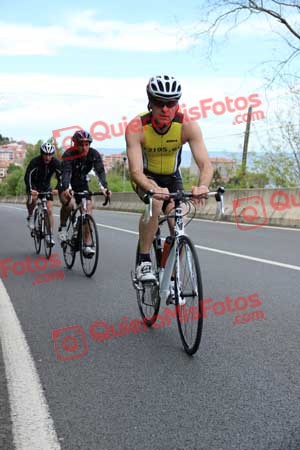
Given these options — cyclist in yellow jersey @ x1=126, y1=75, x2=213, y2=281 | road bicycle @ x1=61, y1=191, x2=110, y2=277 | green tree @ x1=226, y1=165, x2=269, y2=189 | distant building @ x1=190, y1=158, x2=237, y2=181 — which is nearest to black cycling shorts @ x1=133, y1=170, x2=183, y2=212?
cyclist in yellow jersey @ x1=126, y1=75, x2=213, y2=281

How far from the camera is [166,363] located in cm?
460

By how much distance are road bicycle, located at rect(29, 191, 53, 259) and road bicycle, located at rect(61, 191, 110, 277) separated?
1.14 m

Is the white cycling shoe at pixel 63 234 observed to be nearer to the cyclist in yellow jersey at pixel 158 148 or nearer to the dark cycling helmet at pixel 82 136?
the dark cycling helmet at pixel 82 136

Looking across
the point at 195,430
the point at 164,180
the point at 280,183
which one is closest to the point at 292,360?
the point at 195,430

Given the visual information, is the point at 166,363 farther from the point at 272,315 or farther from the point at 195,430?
the point at 272,315

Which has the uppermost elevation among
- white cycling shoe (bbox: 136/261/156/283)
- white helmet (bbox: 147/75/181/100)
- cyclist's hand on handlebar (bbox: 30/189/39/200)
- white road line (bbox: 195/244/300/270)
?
white helmet (bbox: 147/75/181/100)

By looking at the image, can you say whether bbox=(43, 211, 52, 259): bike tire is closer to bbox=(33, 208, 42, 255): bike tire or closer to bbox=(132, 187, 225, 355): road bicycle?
bbox=(33, 208, 42, 255): bike tire

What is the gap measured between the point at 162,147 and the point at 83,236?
12.6 feet

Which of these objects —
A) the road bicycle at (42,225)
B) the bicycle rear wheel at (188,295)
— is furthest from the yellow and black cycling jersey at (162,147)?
the road bicycle at (42,225)

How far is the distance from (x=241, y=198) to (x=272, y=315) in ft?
46.6

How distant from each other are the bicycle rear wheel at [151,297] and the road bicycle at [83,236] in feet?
9.46

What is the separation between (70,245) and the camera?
9.64m

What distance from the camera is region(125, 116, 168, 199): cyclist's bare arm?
5.28 meters

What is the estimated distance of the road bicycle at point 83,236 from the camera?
895cm
